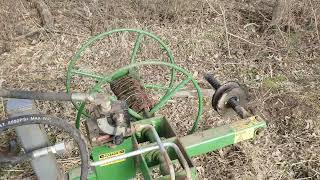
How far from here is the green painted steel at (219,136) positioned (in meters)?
2.41

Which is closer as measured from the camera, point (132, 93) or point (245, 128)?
point (245, 128)

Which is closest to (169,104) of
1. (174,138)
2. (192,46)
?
(192,46)

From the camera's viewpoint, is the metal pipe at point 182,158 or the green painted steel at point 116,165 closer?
the metal pipe at point 182,158

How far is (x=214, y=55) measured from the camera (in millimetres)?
4840

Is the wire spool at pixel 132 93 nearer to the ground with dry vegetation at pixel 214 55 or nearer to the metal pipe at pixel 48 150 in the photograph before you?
the metal pipe at pixel 48 150

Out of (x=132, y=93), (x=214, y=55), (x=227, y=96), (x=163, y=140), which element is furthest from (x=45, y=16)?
(x=163, y=140)

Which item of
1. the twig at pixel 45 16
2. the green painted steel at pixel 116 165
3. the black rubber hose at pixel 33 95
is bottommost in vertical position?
the green painted steel at pixel 116 165

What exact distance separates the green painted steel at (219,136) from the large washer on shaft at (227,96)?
0.20 meters

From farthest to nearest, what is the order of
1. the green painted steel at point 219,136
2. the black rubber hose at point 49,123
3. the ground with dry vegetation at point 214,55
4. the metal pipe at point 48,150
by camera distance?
1. the ground with dry vegetation at point 214,55
2. the green painted steel at point 219,136
3. the metal pipe at point 48,150
4. the black rubber hose at point 49,123

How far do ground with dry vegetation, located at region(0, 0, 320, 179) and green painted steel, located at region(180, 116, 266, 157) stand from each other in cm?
112

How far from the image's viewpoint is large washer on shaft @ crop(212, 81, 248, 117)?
2633 mm

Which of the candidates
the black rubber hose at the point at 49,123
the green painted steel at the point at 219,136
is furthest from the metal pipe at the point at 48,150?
the green painted steel at the point at 219,136

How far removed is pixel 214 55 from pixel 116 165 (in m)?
2.80

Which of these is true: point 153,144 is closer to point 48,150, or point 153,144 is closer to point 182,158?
point 182,158
